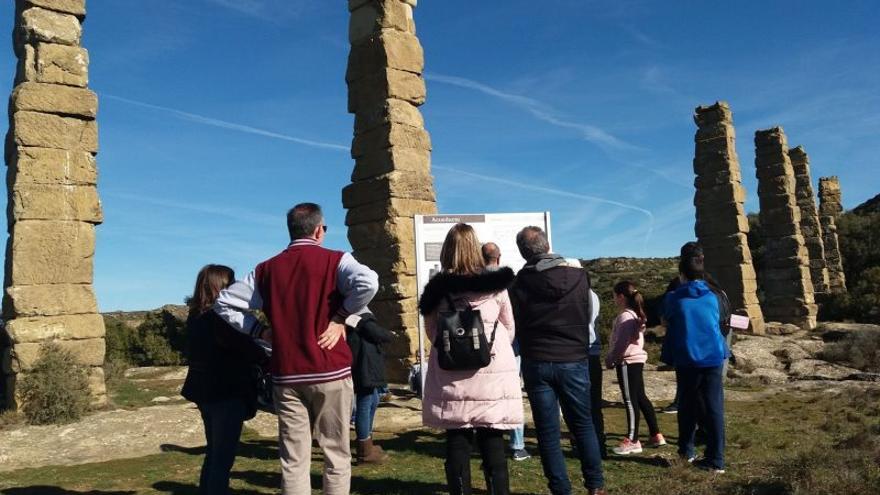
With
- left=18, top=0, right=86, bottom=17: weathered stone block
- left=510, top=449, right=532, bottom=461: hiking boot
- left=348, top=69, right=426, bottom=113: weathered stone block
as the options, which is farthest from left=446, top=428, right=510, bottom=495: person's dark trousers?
left=18, top=0, right=86, bottom=17: weathered stone block

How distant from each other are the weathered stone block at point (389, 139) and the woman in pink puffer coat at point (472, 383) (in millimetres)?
7789

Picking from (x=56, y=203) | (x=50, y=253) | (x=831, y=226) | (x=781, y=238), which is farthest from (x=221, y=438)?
(x=831, y=226)

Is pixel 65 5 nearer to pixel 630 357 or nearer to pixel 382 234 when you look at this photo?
A: pixel 382 234

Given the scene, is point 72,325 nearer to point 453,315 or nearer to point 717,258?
point 453,315

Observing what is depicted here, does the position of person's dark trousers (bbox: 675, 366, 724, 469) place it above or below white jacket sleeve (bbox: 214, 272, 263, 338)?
below

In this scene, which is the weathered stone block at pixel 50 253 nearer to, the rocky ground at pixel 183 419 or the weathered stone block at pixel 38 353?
the weathered stone block at pixel 38 353

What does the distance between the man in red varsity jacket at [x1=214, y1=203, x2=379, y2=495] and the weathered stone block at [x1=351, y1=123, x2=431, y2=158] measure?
8.10 metres

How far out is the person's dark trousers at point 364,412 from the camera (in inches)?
248

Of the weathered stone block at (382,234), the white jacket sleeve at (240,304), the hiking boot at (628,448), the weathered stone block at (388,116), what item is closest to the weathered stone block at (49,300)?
the weathered stone block at (382,234)

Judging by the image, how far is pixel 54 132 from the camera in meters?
11.4

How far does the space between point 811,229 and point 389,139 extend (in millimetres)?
22871

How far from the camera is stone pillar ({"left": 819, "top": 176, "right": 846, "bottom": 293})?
1179 inches

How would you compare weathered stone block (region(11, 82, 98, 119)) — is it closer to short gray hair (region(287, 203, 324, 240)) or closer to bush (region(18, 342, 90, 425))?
bush (region(18, 342, 90, 425))

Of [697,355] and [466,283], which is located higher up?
[466,283]
